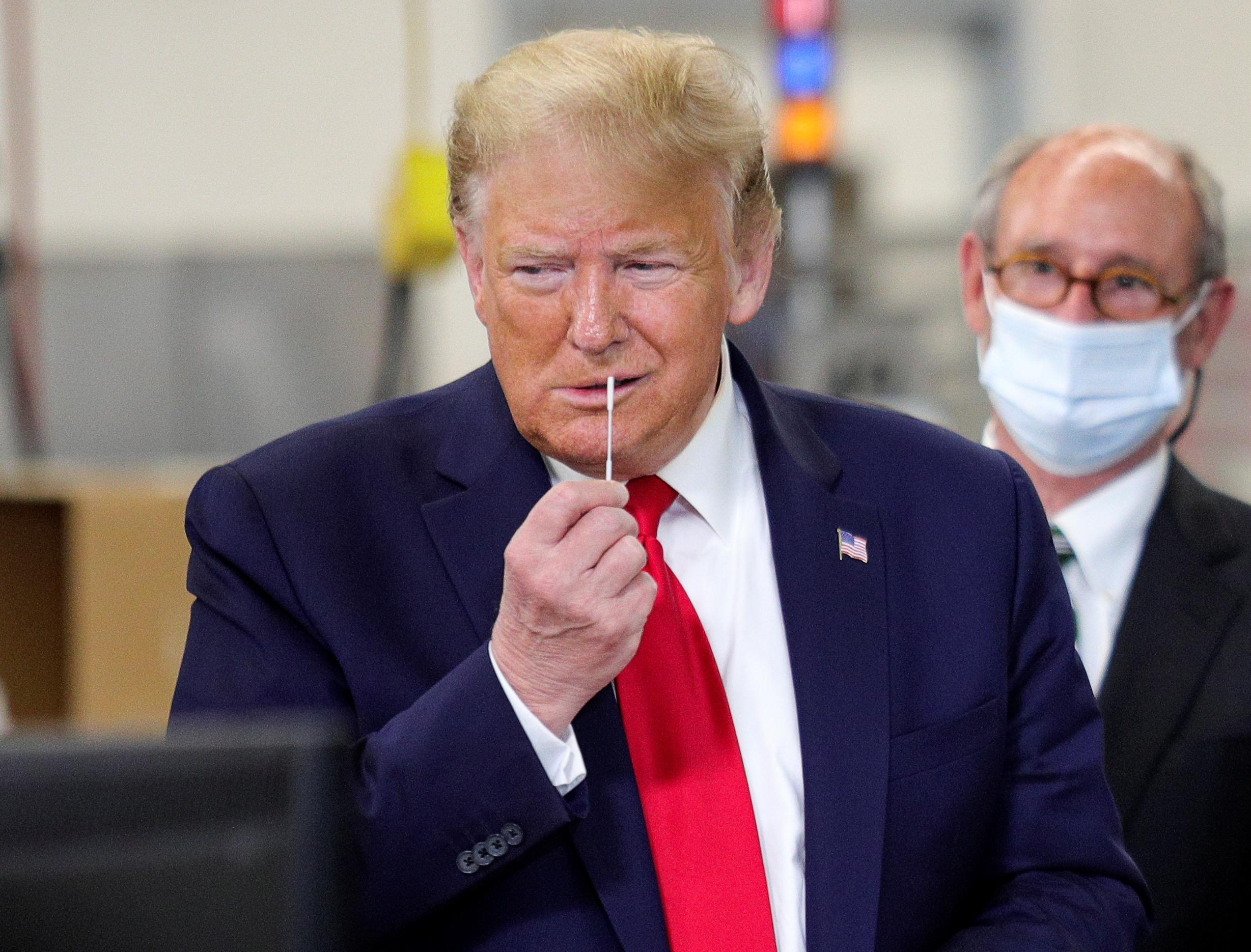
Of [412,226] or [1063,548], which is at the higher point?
[412,226]

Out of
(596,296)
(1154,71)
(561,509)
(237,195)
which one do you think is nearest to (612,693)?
(561,509)

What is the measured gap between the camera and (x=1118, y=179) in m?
1.74

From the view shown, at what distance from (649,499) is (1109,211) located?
803 mm

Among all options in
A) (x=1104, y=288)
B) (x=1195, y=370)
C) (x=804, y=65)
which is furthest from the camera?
(x=804, y=65)

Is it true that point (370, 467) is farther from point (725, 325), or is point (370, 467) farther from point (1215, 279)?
point (1215, 279)

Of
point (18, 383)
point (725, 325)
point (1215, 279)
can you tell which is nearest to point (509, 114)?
point (725, 325)

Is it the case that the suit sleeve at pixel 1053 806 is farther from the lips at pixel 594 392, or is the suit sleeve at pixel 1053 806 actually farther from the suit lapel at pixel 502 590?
the lips at pixel 594 392

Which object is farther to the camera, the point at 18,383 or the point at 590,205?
the point at 18,383

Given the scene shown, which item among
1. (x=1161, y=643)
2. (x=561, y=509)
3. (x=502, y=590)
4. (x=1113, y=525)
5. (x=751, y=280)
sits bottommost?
(x=1161, y=643)

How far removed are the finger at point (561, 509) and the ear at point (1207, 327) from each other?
1.05 metres

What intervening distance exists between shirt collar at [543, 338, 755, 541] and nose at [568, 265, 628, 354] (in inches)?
5.3

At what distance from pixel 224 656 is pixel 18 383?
2662mm

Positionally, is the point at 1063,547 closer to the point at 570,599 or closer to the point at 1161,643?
the point at 1161,643

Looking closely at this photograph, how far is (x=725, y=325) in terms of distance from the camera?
1258 millimetres
